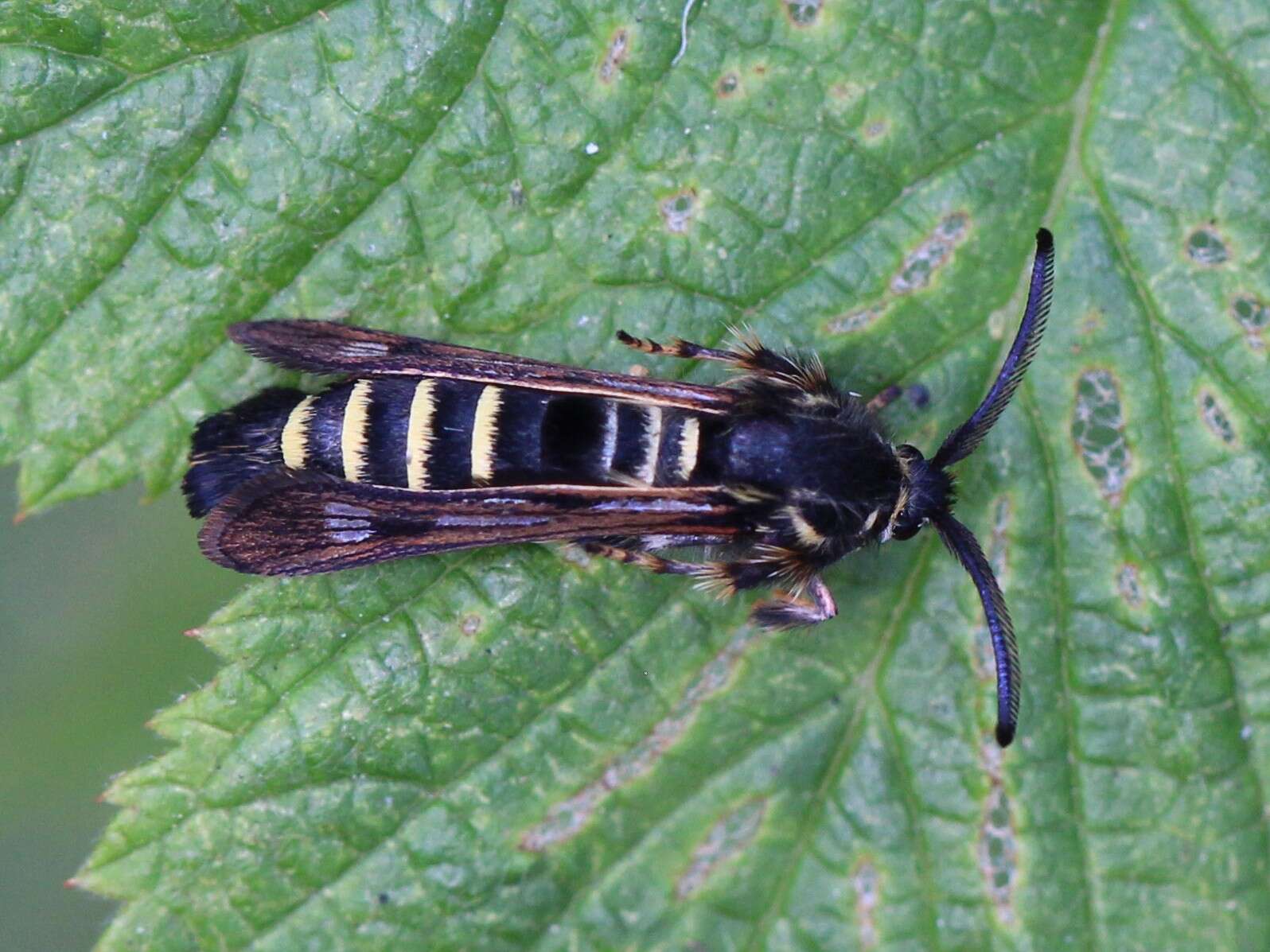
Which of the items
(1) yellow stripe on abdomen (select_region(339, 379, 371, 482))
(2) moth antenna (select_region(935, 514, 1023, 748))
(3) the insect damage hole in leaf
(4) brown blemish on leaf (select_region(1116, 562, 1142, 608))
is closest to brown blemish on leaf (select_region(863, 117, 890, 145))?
(3) the insect damage hole in leaf

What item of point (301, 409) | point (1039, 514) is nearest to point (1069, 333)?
point (1039, 514)

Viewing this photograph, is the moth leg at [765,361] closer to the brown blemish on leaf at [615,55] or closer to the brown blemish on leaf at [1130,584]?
the brown blemish on leaf at [615,55]

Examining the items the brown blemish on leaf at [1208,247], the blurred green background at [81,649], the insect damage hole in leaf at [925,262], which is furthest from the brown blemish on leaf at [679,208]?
the blurred green background at [81,649]

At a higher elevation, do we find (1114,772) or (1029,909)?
(1114,772)

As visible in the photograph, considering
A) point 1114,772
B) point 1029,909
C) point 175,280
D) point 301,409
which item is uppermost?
point 175,280

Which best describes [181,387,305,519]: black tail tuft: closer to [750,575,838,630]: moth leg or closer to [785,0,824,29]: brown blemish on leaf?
[750,575,838,630]: moth leg

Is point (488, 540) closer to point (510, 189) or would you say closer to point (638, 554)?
point (638, 554)


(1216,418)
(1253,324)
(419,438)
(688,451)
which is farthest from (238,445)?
(1253,324)
